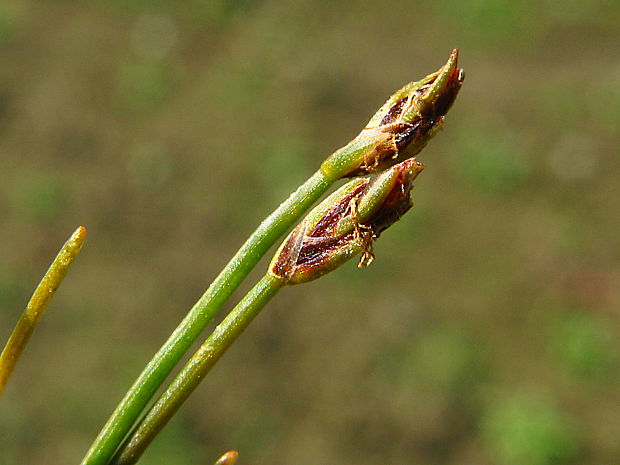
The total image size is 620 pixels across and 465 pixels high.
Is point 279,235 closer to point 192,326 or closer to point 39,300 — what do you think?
point 192,326

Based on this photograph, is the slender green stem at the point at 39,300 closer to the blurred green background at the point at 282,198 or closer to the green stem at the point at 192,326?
the green stem at the point at 192,326

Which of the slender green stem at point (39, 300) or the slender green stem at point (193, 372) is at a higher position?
the slender green stem at point (39, 300)

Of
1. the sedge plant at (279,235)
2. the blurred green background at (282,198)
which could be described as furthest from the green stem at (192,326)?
the blurred green background at (282,198)

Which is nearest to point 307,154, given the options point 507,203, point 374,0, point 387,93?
point 387,93

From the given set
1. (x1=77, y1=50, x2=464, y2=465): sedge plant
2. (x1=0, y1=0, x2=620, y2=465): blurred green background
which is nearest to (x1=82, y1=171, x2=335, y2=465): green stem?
(x1=77, y1=50, x2=464, y2=465): sedge plant

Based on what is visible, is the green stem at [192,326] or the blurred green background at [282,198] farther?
the blurred green background at [282,198]

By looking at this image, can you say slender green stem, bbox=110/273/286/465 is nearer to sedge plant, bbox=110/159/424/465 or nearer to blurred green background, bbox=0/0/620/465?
sedge plant, bbox=110/159/424/465

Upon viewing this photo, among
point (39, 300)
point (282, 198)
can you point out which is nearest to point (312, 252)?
point (39, 300)
